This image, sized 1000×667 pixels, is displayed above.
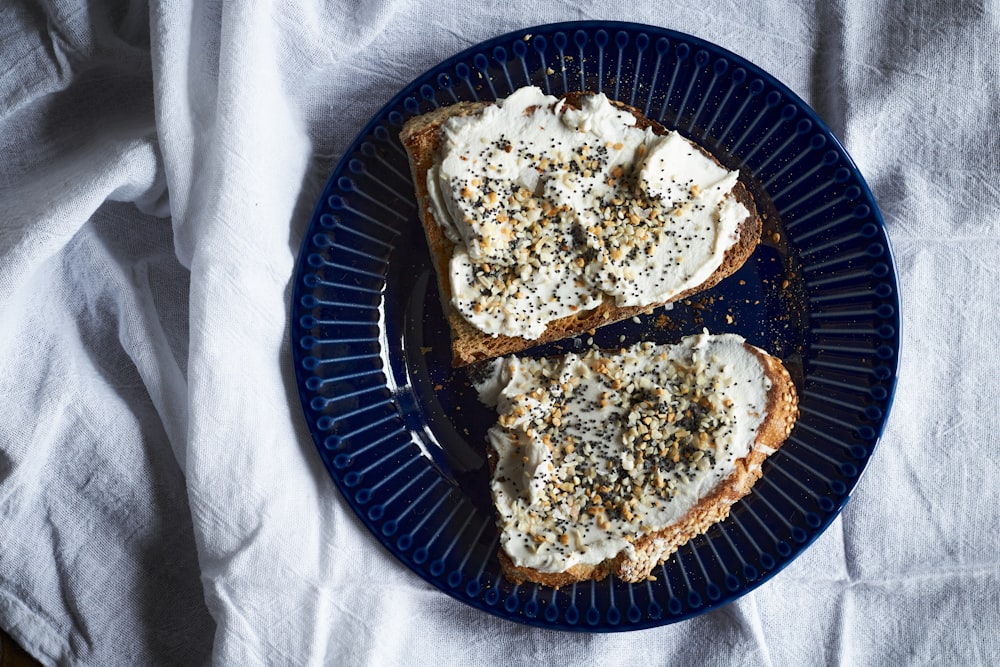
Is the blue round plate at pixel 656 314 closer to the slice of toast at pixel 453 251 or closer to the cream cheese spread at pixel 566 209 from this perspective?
the slice of toast at pixel 453 251

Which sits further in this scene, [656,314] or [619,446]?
[656,314]

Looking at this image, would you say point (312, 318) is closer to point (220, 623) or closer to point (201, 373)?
point (201, 373)

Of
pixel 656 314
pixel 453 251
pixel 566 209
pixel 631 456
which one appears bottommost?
pixel 631 456

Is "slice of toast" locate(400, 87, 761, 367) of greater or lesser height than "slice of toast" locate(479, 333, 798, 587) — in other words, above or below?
above

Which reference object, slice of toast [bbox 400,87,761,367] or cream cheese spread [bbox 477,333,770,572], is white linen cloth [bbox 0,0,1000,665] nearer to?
slice of toast [bbox 400,87,761,367]

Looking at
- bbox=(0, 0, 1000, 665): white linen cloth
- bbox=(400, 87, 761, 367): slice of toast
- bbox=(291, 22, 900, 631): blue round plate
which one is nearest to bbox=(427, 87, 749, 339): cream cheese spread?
bbox=(400, 87, 761, 367): slice of toast

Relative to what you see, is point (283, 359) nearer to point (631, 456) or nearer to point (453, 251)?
point (453, 251)

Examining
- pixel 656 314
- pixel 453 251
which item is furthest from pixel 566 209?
pixel 656 314
